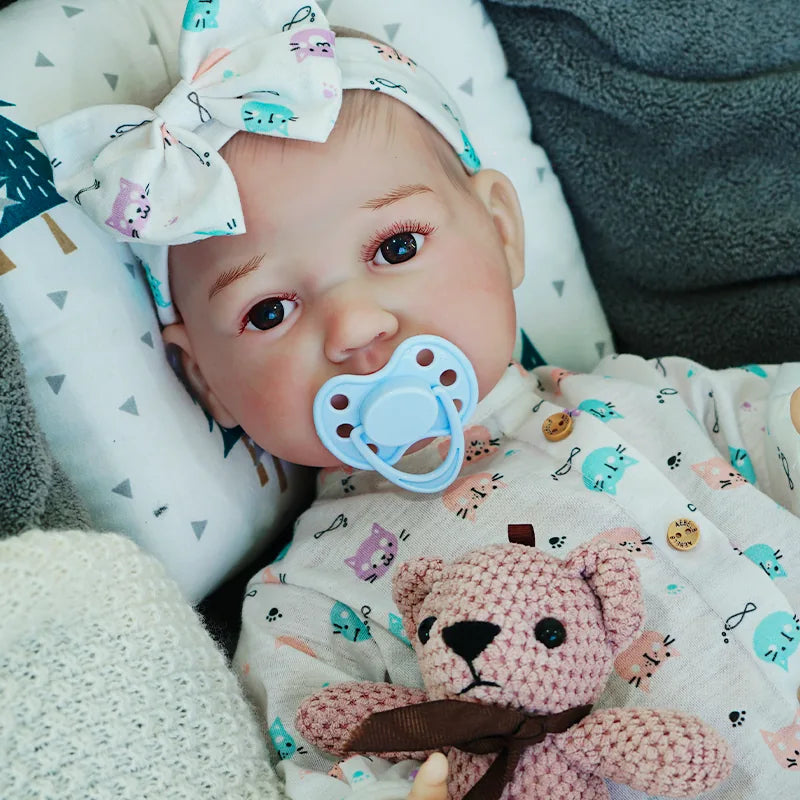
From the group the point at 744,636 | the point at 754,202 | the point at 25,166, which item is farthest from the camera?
the point at 754,202

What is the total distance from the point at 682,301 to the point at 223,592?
0.73 m

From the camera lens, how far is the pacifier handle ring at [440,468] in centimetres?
91

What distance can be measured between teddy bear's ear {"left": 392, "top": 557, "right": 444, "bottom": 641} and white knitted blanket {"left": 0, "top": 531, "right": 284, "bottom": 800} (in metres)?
0.19

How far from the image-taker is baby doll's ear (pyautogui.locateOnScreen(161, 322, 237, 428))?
105 centimetres

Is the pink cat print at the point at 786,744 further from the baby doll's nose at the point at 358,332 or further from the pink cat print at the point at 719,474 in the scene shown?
the baby doll's nose at the point at 358,332

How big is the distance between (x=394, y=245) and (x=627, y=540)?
36 cm

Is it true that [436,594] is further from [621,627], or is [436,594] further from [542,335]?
[542,335]

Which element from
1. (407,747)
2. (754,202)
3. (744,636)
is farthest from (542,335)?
(407,747)

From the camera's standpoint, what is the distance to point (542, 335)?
1.31 metres

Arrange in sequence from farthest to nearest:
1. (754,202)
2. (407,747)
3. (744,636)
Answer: (754,202)
(744,636)
(407,747)

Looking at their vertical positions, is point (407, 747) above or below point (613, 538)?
above

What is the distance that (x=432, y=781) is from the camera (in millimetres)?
653

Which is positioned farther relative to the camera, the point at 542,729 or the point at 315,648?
the point at 315,648

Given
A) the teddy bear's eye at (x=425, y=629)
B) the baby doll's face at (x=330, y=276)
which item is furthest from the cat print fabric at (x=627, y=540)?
the teddy bear's eye at (x=425, y=629)
